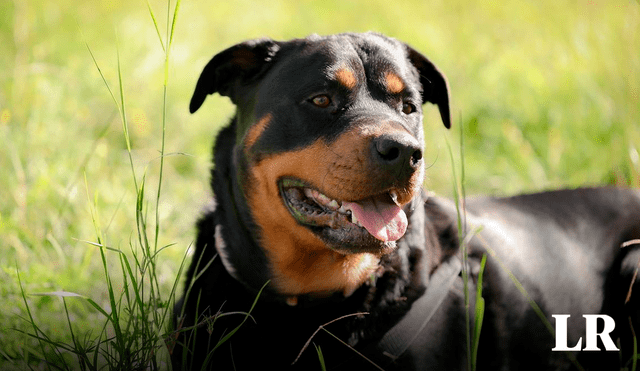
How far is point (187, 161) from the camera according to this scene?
561 centimetres

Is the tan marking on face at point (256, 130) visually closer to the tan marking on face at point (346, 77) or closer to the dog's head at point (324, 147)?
the dog's head at point (324, 147)

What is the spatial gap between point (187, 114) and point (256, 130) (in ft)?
11.6

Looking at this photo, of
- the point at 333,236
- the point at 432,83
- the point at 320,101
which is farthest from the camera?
the point at 432,83

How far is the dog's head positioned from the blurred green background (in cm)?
47

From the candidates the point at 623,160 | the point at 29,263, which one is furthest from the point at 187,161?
the point at 623,160

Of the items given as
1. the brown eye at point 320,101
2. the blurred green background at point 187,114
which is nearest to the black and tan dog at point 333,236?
the brown eye at point 320,101

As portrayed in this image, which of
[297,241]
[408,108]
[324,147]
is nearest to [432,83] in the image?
[408,108]

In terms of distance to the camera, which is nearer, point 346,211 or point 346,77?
point 346,211

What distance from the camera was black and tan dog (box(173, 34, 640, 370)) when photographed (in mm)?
2600

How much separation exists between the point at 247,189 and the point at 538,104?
398cm

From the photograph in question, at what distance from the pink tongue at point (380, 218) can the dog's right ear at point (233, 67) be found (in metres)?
0.80

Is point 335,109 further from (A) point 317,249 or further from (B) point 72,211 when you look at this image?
(B) point 72,211

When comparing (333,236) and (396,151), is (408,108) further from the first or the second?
→ (333,236)

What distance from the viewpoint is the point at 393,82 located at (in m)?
2.87
